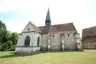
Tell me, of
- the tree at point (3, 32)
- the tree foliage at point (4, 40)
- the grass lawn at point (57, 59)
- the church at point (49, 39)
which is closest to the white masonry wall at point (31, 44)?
the church at point (49, 39)

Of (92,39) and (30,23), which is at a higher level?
(30,23)

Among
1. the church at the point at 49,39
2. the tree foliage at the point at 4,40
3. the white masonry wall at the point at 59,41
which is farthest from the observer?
the tree foliage at the point at 4,40

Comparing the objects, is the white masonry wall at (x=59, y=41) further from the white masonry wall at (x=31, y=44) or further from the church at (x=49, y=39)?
the white masonry wall at (x=31, y=44)

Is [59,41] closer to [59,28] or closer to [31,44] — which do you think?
[59,28]

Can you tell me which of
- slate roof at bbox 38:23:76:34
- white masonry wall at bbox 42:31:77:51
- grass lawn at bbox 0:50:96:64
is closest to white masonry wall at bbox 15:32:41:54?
white masonry wall at bbox 42:31:77:51

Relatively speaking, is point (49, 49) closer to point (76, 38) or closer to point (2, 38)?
point (76, 38)

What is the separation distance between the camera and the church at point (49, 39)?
3166 cm

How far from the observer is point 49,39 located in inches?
1337

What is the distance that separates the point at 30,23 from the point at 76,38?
1483cm

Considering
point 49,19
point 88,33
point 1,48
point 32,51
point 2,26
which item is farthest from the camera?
point 2,26

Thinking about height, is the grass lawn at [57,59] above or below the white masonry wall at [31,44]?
below

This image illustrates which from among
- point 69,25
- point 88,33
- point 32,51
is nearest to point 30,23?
point 32,51

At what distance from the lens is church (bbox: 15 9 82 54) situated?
1246 inches

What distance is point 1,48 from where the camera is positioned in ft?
156
